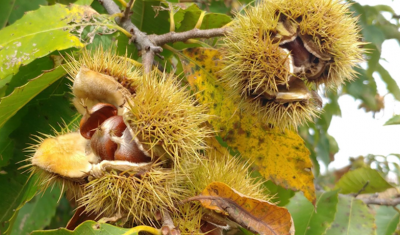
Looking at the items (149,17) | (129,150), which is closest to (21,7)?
(149,17)

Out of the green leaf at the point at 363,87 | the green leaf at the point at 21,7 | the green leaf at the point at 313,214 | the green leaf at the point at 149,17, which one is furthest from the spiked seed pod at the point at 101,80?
the green leaf at the point at 363,87

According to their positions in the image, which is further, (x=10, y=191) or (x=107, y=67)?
(x=10, y=191)

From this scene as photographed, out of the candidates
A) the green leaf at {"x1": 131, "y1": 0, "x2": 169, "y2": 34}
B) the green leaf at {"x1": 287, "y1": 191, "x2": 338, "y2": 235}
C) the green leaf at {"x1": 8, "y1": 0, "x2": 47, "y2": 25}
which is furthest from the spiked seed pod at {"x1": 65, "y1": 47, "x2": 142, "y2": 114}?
the green leaf at {"x1": 287, "y1": 191, "x2": 338, "y2": 235}

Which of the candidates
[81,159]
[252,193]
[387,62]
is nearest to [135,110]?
[81,159]

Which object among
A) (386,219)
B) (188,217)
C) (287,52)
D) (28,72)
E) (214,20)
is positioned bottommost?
(386,219)

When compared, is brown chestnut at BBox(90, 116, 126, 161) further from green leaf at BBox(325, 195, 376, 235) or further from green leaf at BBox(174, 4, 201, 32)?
green leaf at BBox(325, 195, 376, 235)

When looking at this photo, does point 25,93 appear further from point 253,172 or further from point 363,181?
point 363,181
